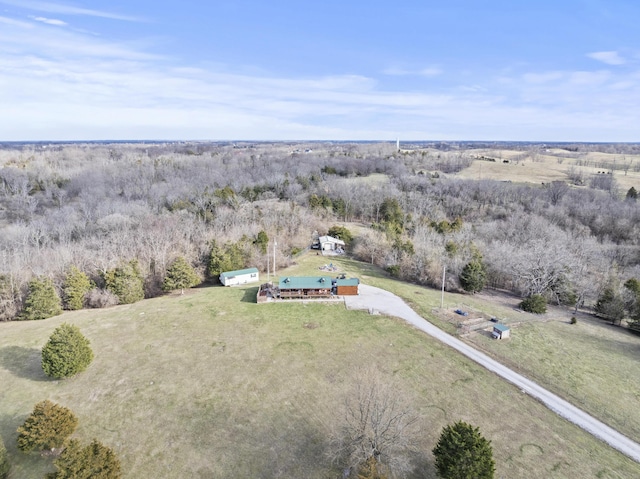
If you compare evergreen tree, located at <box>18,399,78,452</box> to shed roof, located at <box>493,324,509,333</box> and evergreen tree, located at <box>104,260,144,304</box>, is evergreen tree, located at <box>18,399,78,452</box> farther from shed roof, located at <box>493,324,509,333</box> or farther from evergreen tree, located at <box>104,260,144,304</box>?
shed roof, located at <box>493,324,509,333</box>

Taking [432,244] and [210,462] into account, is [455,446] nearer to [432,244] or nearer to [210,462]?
[210,462]

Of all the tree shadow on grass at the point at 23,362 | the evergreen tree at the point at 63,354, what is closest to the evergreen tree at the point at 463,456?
the evergreen tree at the point at 63,354

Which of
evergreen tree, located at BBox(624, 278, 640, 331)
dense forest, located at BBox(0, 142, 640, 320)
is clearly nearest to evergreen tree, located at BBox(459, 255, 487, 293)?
dense forest, located at BBox(0, 142, 640, 320)

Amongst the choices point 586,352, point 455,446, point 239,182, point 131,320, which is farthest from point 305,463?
point 239,182

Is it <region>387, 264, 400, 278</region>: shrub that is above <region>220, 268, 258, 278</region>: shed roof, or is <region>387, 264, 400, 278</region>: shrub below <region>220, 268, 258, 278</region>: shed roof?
below

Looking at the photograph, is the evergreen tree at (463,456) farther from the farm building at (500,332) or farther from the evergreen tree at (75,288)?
the evergreen tree at (75,288)
